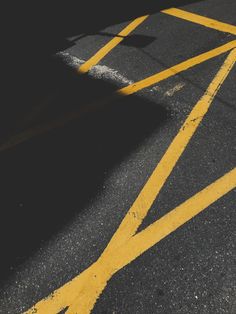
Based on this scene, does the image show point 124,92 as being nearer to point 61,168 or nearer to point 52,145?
point 52,145

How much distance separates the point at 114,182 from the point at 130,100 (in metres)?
1.51

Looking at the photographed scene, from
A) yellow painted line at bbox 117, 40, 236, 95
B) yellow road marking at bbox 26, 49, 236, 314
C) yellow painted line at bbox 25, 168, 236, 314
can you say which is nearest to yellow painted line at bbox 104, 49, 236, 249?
yellow road marking at bbox 26, 49, 236, 314

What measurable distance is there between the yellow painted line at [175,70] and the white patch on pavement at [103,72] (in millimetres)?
174

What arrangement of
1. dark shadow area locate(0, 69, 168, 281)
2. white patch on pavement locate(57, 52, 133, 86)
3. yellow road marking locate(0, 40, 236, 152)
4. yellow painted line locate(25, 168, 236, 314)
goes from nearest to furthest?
1. yellow painted line locate(25, 168, 236, 314)
2. dark shadow area locate(0, 69, 168, 281)
3. yellow road marking locate(0, 40, 236, 152)
4. white patch on pavement locate(57, 52, 133, 86)

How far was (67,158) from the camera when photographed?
4.24 metres

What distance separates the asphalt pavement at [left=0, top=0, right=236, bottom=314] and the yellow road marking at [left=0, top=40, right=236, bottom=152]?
0.02 meters

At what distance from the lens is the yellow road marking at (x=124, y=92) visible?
462 centimetres

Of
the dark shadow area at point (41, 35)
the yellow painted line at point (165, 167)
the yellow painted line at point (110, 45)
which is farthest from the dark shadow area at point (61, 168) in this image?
the yellow painted line at point (110, 45)

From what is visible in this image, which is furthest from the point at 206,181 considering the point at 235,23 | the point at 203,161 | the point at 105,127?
the point at 235,23

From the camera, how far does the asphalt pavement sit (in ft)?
9.75

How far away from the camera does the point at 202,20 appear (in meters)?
6.43

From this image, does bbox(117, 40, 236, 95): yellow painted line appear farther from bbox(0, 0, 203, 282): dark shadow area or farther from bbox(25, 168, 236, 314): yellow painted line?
bbox(25, 168, 236, 314): yellow painted line

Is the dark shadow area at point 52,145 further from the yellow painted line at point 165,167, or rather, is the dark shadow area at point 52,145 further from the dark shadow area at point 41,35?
the yellow painted line at point 165,167

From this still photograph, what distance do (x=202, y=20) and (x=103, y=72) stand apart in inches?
89.1
